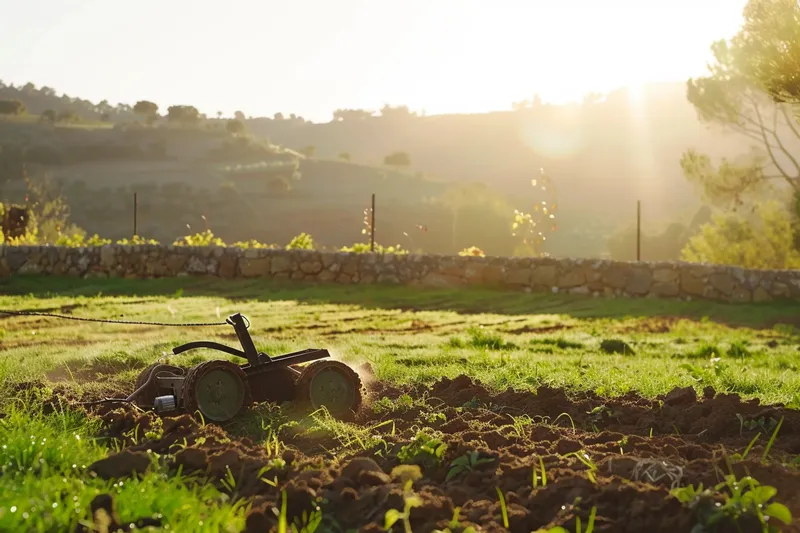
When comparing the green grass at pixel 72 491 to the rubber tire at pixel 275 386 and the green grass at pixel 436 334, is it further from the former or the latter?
the green grass at pixel 436 334

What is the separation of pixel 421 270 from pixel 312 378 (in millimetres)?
12386

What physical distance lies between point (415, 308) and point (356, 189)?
2013 inches

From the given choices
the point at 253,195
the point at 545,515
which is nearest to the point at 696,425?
the point at 545,515

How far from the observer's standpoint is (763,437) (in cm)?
432

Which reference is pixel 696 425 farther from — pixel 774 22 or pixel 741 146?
pixel 741 146

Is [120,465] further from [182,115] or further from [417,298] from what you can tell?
[182,115]

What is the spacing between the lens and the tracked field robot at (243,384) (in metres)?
4.81

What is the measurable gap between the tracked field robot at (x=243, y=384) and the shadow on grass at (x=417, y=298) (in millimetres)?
8700

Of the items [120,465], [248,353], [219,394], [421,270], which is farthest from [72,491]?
[421,270]

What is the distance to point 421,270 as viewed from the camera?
17.5 meters

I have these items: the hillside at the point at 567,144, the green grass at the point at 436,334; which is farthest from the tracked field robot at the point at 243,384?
the hillside at the point at 567,144

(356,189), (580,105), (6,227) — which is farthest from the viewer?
(580,105)

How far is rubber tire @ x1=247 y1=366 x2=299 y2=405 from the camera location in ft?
17.1

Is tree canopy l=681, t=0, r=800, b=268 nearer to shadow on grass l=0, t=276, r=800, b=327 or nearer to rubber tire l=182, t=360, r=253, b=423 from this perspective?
shadow on grass l=0, t=276, r=800, b=327
